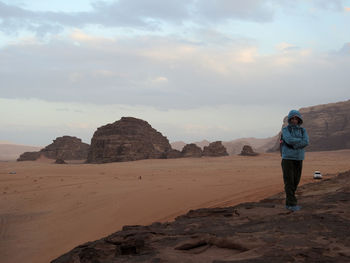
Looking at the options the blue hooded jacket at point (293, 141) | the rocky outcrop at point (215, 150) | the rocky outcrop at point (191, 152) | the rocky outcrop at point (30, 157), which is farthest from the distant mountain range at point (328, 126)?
the blue hooded jacket at point (293, 141)

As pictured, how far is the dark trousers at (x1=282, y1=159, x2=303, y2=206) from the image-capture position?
4.59 m

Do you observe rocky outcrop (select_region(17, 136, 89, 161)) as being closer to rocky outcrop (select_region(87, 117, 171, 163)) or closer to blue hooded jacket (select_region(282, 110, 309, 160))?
rocky outcrop (select_region(87, 117, 171, 163))

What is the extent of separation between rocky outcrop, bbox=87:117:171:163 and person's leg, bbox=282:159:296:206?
41337 millimetres

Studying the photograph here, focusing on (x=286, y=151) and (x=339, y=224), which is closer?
(x=339, y=224)

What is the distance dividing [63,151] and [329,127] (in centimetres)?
5038

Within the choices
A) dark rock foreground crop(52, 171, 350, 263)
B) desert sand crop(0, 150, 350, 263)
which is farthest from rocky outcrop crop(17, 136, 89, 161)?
dark rock foreground crop(52, 171, 350, 263)

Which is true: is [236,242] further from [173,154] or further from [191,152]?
[173,154]

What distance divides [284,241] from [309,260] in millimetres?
500

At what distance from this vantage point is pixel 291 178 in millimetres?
4641

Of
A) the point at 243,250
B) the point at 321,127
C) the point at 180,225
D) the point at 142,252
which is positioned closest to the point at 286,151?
the point at 180,225

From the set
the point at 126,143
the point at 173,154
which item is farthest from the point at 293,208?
the point at 126,143

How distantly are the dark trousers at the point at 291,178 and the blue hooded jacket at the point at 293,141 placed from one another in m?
0.11

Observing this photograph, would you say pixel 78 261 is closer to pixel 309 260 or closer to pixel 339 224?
pixel 309 260

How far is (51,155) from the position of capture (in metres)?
56.3
